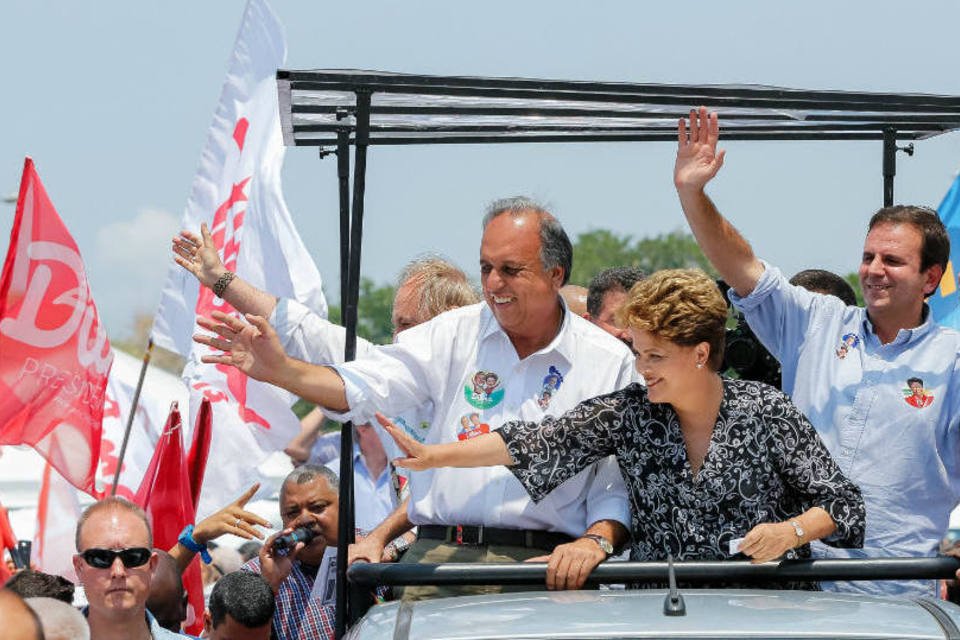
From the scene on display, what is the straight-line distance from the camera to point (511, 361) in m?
5.38

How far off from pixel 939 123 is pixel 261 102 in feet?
12.3

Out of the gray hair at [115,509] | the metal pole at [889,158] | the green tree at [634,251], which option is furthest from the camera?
the green tree at [634,251]

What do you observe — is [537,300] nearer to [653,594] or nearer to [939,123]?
[653,594]

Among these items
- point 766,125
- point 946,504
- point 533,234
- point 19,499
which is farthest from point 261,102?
point 19,499

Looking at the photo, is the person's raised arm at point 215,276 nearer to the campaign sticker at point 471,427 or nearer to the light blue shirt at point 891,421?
the campaign sticker at point 471,427

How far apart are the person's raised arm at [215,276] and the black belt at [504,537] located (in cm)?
92

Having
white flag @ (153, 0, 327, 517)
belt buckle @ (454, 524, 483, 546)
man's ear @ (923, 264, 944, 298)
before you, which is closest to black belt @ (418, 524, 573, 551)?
belt buckle @ (454, 524, 483, 546)

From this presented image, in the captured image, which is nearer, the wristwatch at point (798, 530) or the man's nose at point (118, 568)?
the wristwatch at point (798, 530)

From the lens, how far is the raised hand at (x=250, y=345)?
4.78m

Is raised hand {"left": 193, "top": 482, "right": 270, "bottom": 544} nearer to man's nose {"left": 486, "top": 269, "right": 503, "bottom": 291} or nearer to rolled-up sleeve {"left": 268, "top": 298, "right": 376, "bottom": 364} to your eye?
rolled-up sleeve {"left": 268, "top": 298, "right": 376, "bottom": 364}

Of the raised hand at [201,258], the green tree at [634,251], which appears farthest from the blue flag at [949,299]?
the green tree at [634,251]

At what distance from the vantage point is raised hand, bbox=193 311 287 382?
4777mm

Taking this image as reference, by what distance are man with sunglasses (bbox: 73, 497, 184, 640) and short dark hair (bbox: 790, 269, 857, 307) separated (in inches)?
106

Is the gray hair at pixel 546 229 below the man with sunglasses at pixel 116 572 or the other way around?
the other way around
